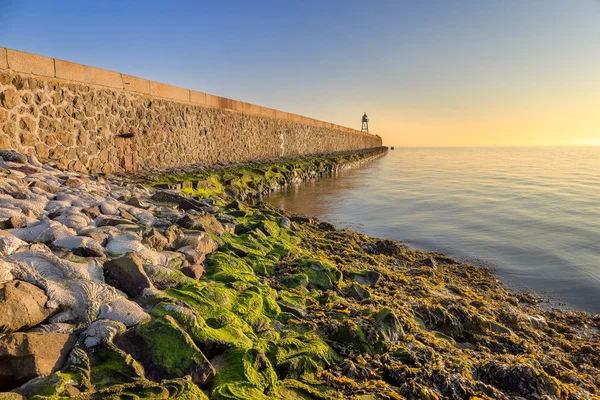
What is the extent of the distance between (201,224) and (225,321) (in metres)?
1.83

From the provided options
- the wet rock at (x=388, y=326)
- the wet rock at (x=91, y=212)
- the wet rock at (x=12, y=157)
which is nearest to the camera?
the wet rock at (x=388, y=326)

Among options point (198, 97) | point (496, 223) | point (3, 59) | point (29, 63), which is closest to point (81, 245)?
point (3, 59)

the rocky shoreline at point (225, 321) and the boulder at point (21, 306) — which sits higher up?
A: the boulder at point (21, 306)

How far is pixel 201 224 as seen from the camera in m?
4.08

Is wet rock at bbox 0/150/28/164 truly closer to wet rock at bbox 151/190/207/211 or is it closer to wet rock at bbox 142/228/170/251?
wet rock at bbox 151/190/207/211

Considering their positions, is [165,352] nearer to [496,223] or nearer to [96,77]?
[96,77]

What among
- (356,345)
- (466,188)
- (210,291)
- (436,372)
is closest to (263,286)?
(210,291)

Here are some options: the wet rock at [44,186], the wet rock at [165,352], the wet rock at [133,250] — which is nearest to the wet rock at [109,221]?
the wet rock at [133,250]

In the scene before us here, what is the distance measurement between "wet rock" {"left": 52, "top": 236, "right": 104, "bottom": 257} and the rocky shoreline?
0.01m

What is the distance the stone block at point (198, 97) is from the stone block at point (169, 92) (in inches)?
8.0

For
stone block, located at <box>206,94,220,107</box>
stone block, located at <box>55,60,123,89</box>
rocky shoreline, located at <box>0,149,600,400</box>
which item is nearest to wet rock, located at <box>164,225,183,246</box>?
rocky shoreline, located at <box>0,149,600,400</box>

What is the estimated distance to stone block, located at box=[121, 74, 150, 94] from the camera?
8.36 metres

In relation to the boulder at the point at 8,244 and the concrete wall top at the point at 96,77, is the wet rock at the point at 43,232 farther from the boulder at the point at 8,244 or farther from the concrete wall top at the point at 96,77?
the concrete wall top at the point at 96,77

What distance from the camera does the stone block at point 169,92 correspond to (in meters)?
9.39
